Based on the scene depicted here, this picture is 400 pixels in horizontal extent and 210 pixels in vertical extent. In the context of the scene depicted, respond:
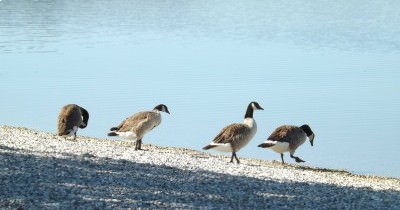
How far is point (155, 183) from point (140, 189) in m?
0.76

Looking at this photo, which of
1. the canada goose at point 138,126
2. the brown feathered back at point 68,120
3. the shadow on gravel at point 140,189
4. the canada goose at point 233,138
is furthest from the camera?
the brown feathered back at point 68,120

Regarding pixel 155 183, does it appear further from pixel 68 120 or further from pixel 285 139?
pixel 68 120

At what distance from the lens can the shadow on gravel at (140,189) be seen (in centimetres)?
1209

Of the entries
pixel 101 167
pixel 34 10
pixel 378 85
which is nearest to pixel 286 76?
pixel 378 85

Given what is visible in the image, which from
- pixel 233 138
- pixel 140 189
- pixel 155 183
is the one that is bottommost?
pixel 140 189

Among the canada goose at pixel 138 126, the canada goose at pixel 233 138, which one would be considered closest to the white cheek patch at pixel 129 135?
the canada goose at pixel 138 126

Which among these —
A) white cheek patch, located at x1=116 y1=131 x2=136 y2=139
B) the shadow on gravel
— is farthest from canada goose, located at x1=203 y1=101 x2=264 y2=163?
the shadow on gravel

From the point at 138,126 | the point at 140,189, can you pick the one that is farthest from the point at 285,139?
the point at 140,189

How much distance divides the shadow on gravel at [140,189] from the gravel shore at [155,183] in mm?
14

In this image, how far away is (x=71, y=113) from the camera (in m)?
20.2

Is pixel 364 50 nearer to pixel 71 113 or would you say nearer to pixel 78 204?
pixel 71 113

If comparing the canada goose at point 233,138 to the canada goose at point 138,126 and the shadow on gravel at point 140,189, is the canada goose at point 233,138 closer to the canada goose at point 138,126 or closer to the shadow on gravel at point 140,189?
the canada goose at point 138,126

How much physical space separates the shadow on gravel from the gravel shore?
0.05 feet

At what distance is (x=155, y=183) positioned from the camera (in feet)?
46.0
